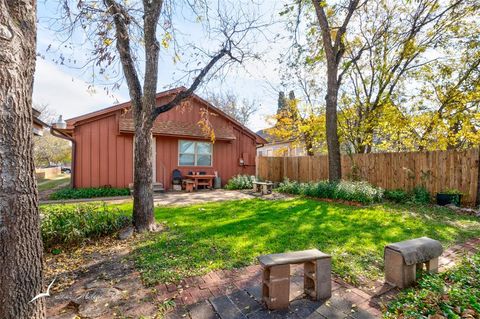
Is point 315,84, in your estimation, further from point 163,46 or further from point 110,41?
point 110,41

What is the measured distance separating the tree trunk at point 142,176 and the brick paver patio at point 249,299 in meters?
2.24

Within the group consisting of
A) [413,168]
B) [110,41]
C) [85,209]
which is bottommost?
[85,209]

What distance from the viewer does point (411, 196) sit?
7.77 m

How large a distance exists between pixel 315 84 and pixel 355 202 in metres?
9.42

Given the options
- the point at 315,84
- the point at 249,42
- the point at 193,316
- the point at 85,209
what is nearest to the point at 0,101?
the point at 193,316

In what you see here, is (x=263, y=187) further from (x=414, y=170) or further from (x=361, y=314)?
(x=361, y=314)

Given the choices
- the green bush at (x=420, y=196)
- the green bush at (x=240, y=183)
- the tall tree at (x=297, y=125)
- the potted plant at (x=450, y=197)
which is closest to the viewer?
the potted plant at (x=450, y=197)

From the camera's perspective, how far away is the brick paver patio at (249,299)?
223cm

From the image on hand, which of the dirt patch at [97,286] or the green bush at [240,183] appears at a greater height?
the green bush at [240,183]

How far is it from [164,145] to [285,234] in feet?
28.2

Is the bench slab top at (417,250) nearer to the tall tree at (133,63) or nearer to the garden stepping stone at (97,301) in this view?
the garden stepping stone at (97,301)

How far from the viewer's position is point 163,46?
17.8 ft

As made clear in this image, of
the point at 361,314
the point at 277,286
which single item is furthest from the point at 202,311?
the point at 361,314

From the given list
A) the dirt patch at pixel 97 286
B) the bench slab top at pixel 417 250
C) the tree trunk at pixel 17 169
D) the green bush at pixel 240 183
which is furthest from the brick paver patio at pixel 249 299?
the green bush at pixel 240 183
